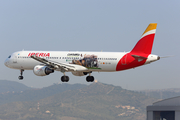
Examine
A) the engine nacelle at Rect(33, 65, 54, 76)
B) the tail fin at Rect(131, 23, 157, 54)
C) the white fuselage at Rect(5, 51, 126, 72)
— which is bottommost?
the engine nacelle at Rect(33, 65, 54, 76)

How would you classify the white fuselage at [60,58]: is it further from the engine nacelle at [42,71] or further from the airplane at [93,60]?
the engine nacelle at [42,71]

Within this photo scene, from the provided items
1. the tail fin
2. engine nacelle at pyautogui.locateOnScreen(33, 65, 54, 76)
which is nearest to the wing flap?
engine nacelle at pyautogui.locateOnScreen(33, 65, 54, 76)

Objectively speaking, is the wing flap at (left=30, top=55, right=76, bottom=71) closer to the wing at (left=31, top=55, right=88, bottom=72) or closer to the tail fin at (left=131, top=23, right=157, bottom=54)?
the wing at (left=31, top=55, right=88, bottom=72)

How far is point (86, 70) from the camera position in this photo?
220 ft

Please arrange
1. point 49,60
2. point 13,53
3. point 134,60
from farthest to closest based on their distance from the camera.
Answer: point 13,53
point 49,60
point 134,60

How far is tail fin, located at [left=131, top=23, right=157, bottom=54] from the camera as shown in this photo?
6469 centimetres

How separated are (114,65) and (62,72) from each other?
1114cm

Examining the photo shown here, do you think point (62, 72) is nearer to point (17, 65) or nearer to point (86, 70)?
point (86, 70)

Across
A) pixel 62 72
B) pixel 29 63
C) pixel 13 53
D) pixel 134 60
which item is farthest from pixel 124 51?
pixel 13 53

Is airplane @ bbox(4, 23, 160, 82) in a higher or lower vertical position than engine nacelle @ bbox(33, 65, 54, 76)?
higher

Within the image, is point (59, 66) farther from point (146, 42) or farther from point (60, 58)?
point (146, 42)

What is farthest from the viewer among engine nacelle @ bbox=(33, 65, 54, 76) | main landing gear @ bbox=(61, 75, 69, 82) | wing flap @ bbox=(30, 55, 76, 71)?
main landing gear @ bbox=(61, 75, 69, 82)

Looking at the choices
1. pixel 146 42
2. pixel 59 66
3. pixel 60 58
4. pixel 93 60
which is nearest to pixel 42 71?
pixel 59 66

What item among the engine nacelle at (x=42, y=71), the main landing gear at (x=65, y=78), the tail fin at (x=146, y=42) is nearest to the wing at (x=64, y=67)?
the engine nacelle at (x=42, y=71)
